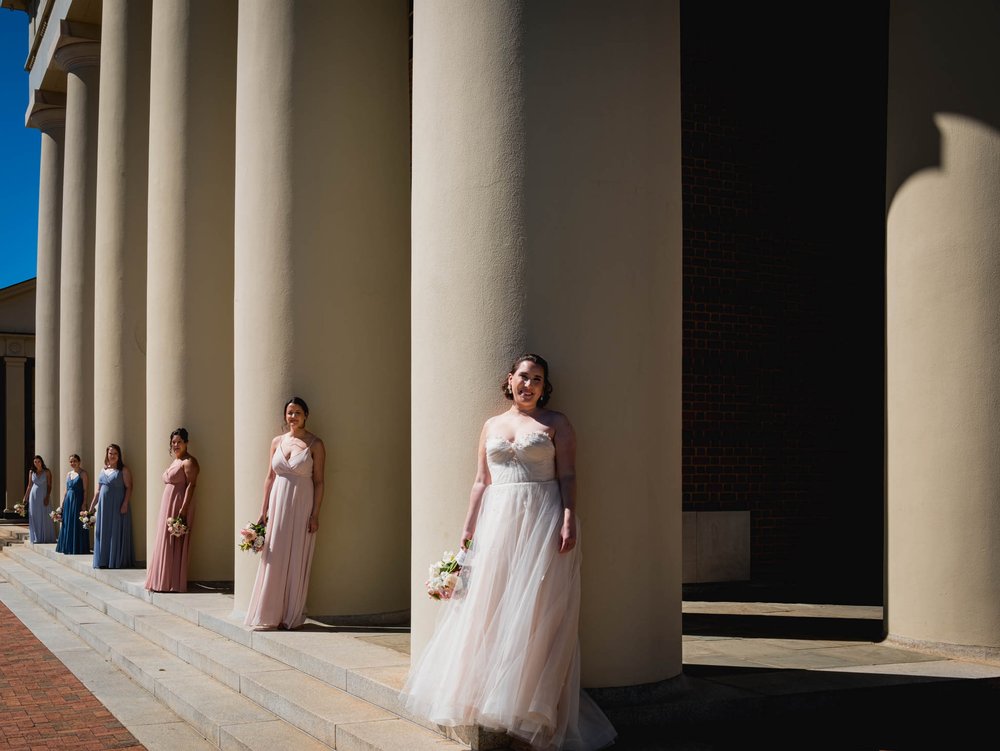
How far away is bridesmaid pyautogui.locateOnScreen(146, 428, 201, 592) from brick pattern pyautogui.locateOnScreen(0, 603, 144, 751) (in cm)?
201

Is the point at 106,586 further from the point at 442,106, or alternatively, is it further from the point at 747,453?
the point at 442,106

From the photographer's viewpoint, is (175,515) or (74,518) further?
(74,518)

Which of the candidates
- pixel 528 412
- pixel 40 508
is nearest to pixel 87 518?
pixel 40 508

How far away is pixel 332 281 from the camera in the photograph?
10.9 metres

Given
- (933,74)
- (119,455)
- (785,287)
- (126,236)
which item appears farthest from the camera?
(126,236)

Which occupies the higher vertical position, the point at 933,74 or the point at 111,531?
→ the point at 933,74

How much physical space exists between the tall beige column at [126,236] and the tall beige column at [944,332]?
1288 cm

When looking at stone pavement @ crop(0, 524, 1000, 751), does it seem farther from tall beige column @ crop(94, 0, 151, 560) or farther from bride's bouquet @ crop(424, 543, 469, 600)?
tall beige column @ crop(94, 0, 151, 560)

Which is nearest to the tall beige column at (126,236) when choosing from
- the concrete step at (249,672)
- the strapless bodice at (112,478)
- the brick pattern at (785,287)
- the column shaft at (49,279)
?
the strapless bodice at (112,478)

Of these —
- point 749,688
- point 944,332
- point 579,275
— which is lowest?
point 749,688

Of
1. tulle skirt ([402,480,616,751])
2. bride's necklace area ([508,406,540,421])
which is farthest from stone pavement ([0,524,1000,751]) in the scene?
bride's necklace area ([508,406,540,421])

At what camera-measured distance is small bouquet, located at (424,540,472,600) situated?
6.48 meters

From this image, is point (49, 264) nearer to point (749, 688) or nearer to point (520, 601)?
point (520, 601)

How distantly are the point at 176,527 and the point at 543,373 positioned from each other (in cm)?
864
